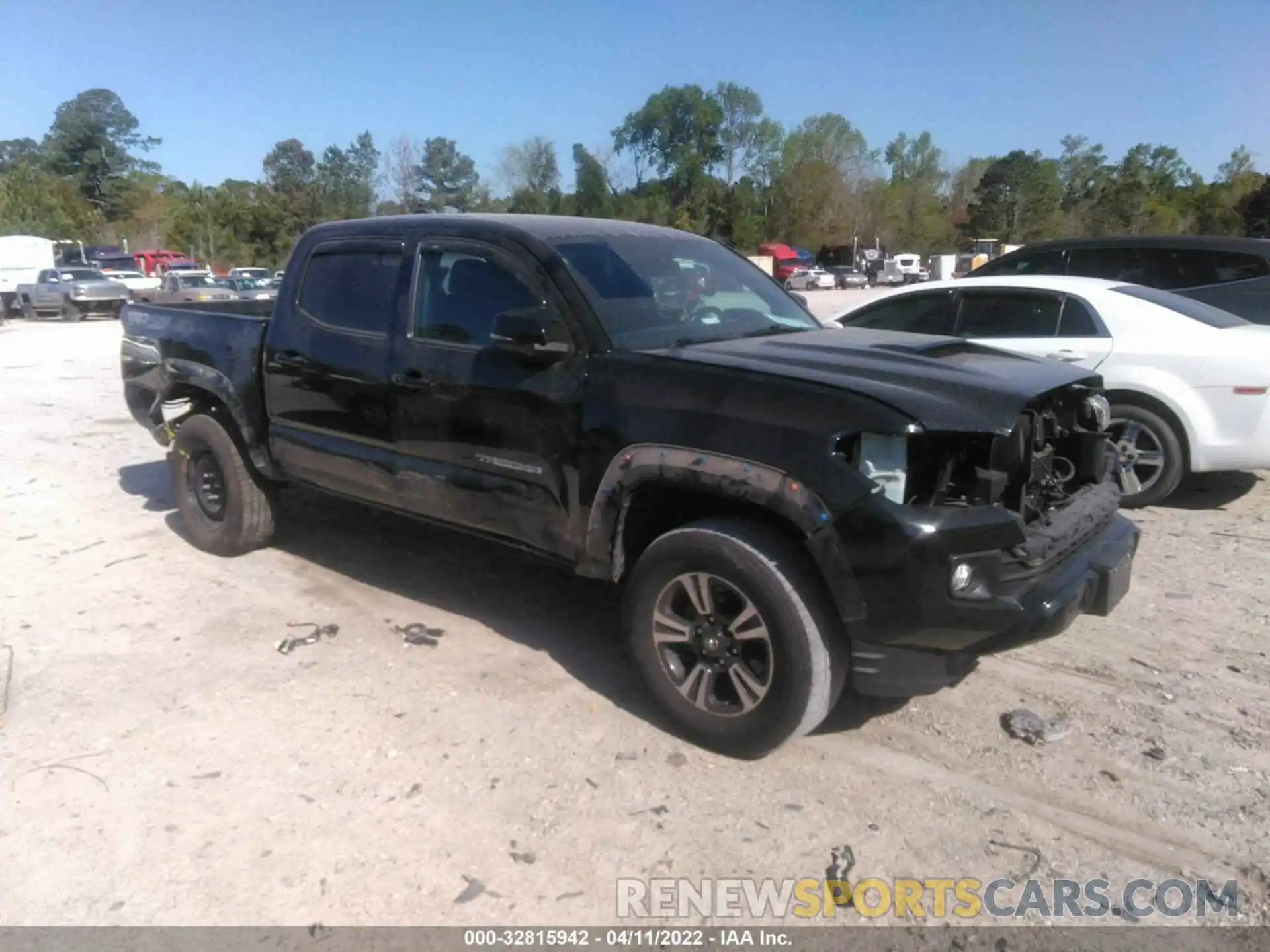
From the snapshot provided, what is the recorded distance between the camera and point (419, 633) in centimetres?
477

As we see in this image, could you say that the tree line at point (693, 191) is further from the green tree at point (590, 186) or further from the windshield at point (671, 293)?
the windshield at point (671, 293)

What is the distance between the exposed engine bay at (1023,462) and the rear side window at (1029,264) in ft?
16.4

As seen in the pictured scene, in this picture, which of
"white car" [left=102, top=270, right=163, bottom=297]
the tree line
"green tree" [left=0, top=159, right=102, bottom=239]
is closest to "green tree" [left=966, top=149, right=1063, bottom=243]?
the tree line

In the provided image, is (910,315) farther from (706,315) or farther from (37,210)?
(37,210)

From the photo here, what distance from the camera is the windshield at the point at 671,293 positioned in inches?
160

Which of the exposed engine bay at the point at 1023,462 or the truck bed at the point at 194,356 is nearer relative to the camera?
the exposed engine bay at the point at 1023,462

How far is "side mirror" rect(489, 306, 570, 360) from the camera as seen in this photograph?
389 centimetres

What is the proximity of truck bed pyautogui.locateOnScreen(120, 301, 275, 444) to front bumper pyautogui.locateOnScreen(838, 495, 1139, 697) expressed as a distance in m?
3.73

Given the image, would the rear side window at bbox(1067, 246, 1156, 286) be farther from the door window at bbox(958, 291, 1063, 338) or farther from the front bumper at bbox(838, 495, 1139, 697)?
the front bumper at bbox(838, 495, 1139, 697)

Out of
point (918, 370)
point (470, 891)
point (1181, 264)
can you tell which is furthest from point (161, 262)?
point (470, 891)

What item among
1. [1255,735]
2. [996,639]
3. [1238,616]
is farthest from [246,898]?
[1238,616]

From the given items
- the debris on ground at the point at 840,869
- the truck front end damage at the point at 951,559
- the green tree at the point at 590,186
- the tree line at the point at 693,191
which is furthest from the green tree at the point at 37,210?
the debris on ground at the point at 840,869

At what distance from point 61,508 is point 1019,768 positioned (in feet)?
21.5

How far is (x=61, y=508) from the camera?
7090 millimetres
